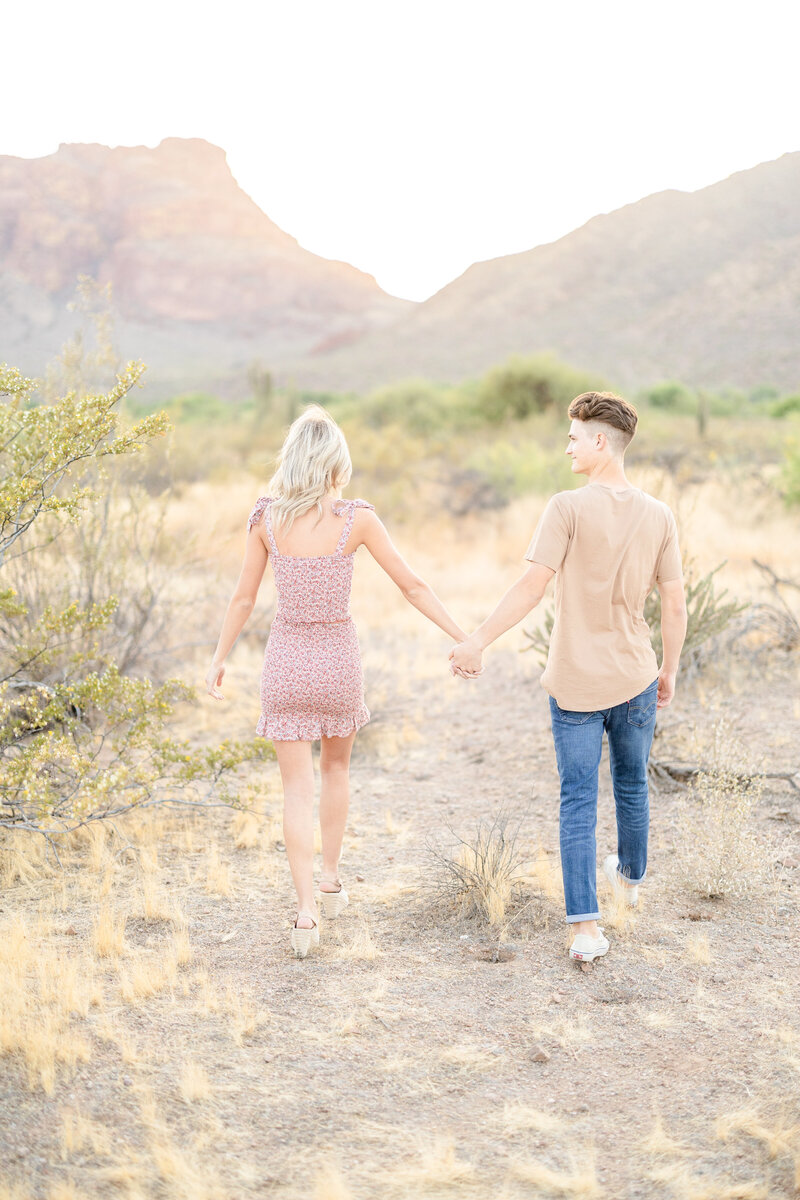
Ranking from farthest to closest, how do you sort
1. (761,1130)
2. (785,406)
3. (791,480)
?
(785,406) < (791,480) < (761,1130)

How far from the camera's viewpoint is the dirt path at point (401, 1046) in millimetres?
2326

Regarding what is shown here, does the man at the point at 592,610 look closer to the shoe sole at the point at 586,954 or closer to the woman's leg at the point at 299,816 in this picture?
the shoe sole at the point at 586,954

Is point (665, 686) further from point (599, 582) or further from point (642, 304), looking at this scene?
point (642, 304)

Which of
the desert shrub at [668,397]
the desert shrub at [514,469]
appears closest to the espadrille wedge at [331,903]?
the desert shrub at [514,469]

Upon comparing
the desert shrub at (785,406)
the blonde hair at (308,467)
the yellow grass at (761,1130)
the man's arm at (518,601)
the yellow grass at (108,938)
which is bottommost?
the yellow grass at (761,1130)

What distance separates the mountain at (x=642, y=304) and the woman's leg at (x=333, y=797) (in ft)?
144

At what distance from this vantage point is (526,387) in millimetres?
26453

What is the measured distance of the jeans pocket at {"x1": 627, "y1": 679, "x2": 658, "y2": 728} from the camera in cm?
331

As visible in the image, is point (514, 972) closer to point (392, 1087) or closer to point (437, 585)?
point (392, 1087)

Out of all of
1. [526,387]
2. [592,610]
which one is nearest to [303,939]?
[592,610]

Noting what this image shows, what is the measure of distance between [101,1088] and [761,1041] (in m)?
1.84

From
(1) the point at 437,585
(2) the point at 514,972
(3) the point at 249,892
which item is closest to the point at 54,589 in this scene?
(3) the point at 249,892

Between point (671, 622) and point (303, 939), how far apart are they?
1658 mm

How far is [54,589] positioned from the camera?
239 inches
